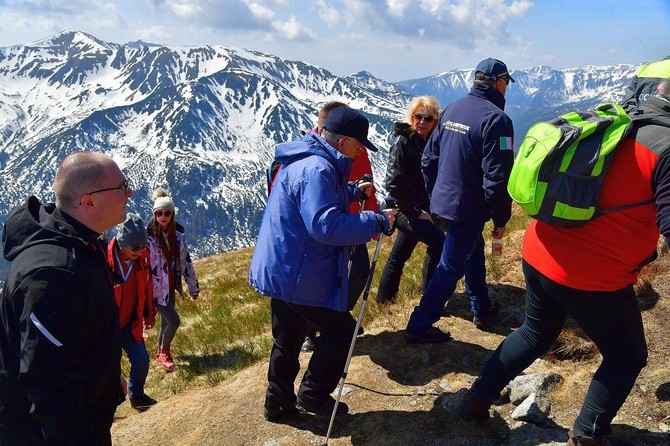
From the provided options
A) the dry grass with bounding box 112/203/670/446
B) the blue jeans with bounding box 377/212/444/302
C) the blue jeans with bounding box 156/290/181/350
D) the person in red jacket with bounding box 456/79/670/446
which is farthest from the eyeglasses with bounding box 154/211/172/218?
the person in red jacket with bounding box 456/79/670/446

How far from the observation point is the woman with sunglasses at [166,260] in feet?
23.0

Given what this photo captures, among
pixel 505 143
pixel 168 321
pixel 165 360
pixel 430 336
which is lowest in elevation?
pixel 165 360

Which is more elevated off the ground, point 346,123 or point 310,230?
point 346,123

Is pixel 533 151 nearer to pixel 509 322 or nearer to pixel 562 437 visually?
pixel 562 437

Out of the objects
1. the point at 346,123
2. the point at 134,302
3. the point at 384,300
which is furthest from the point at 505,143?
the point at 134,302

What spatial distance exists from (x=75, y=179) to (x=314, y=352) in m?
2.74

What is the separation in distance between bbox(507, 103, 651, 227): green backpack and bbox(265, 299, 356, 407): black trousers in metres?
2.07

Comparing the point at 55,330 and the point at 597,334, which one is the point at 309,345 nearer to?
the point at 597,334

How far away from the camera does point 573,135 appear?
3.07 meters

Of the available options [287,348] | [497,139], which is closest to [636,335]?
[497,139]

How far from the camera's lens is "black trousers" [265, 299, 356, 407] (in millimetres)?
4504

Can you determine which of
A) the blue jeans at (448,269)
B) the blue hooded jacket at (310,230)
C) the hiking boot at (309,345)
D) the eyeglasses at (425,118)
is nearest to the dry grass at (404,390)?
the hiking boot at (309,345)

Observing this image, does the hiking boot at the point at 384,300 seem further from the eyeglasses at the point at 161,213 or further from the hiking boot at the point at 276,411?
the eyeglasses at the point at 161,213

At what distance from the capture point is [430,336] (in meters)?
5.86
